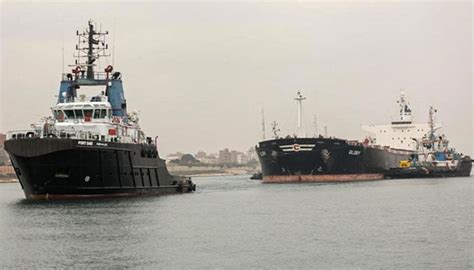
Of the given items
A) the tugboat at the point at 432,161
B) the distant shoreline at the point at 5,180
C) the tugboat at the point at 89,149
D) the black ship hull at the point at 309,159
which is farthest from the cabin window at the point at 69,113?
the distant shoreline at the point at 5,180

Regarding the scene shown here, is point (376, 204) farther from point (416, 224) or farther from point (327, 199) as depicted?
point (416, 224)

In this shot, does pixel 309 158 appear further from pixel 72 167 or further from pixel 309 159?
pixel 72 167

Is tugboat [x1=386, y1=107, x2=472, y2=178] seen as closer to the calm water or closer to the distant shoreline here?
the calm water

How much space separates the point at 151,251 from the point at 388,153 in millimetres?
73348

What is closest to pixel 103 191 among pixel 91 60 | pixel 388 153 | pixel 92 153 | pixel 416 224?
pixel 92 153

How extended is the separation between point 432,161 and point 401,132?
399 inches

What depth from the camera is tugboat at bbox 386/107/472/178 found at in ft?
306

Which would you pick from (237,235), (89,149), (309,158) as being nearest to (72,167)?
(89,149)

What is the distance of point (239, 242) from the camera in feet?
91.0

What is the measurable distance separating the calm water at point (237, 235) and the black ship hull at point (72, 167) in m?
1.41

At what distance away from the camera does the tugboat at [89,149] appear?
42.9 meters

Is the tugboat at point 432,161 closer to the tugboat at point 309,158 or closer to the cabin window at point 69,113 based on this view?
the tugboat at point 309,158

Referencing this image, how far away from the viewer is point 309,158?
257 feet

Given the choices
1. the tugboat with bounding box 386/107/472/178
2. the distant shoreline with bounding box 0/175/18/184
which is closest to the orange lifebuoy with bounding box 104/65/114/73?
the tugboat with bounding box 386/107/472/178
